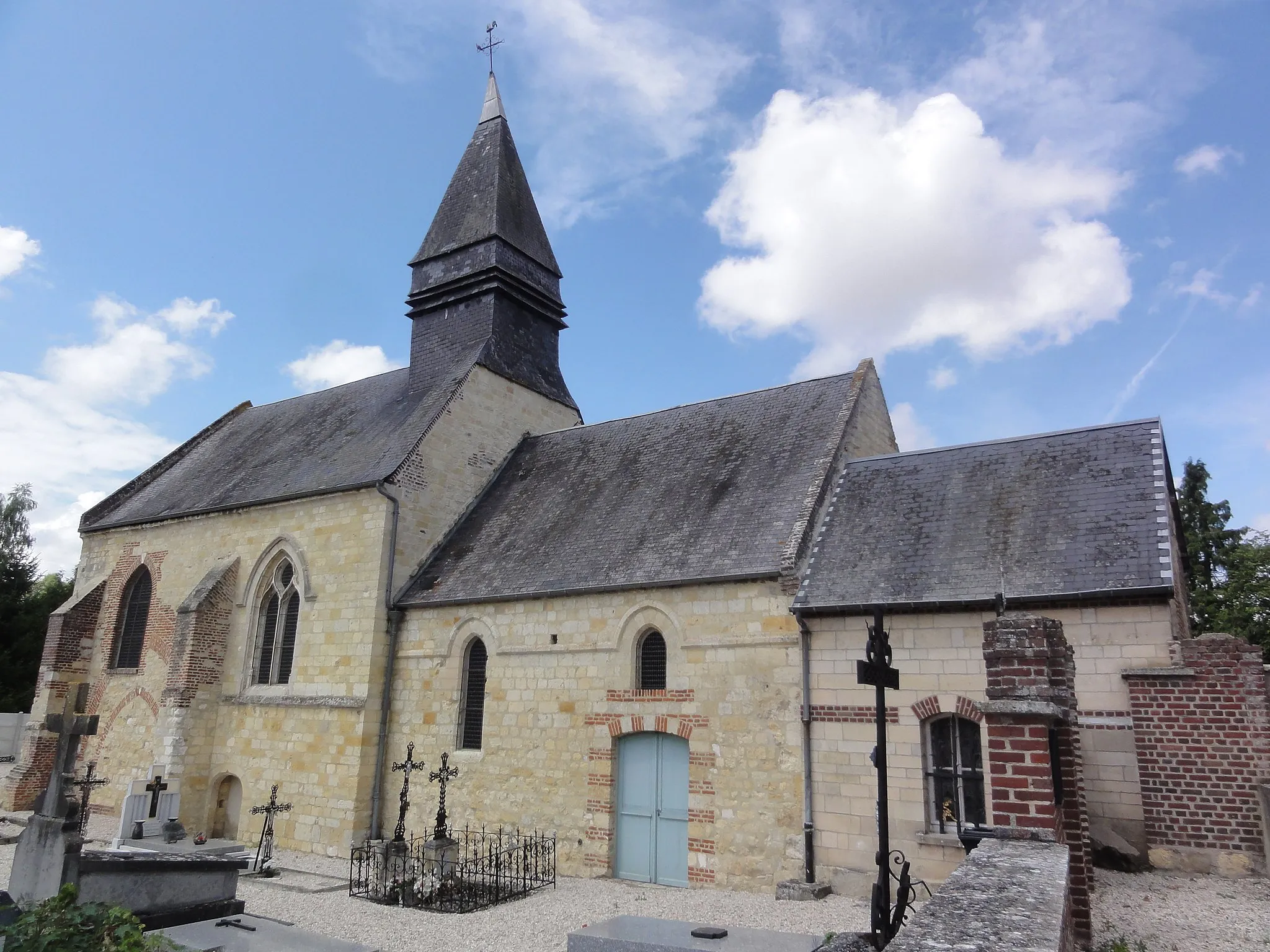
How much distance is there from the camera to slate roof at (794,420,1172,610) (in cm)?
951

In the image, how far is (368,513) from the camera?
14.9 meters

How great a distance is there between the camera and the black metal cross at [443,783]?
10.9 m

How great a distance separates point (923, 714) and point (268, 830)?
31.8 feet

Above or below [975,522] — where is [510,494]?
above

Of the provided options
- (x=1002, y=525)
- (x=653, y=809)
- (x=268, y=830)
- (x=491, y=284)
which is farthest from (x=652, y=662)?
(x=491, y=284)

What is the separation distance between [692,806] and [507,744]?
10.5 ft

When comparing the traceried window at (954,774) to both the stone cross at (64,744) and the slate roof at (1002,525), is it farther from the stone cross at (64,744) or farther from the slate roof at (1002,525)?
the stone cross at (64,744)

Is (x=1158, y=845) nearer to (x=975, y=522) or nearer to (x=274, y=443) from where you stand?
(x=975, y=522)

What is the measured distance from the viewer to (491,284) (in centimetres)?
1820

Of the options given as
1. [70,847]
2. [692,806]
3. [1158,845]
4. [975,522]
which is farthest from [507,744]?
[1158,845]

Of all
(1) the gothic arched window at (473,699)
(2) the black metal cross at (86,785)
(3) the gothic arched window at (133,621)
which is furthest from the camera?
(3) the gothic arched window at (133,621)

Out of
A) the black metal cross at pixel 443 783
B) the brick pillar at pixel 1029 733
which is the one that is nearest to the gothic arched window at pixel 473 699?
the black metal cross at pixel 443 783

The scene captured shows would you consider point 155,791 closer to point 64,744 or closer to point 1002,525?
point 64,744

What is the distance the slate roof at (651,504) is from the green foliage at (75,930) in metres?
6.92
